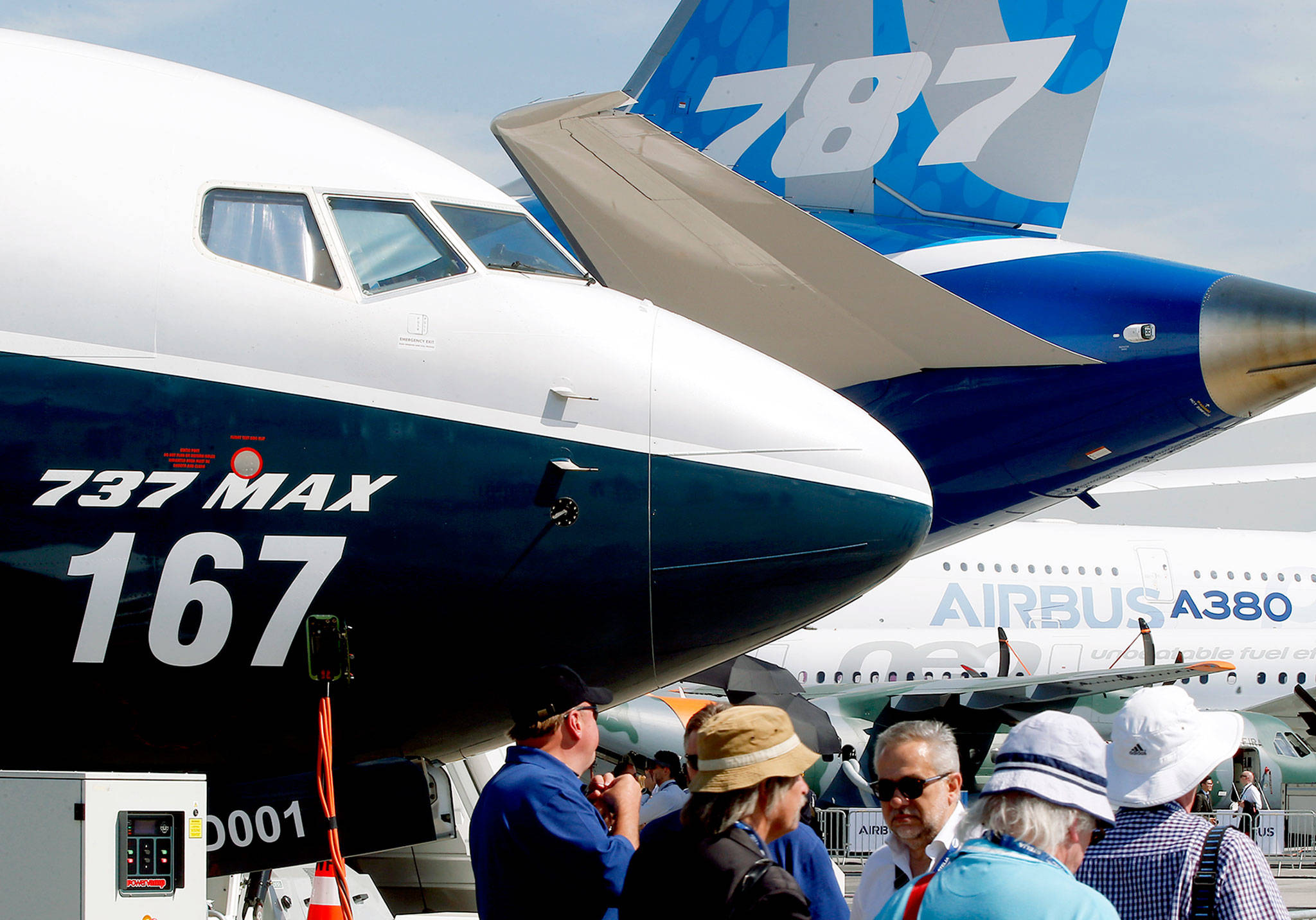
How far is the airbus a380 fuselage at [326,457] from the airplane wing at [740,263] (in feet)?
10.5

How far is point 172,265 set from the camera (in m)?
4.60

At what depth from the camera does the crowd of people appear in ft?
8.86

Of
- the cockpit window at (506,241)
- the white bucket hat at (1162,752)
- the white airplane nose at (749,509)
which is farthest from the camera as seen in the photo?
the cockpit window at (506,241)

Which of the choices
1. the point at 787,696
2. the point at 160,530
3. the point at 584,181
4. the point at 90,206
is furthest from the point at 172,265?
the point at 787,696

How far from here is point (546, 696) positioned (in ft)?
13.4

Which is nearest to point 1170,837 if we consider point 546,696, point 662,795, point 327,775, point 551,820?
point 551,820

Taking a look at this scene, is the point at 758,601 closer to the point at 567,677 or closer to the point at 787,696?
the point at 567,677

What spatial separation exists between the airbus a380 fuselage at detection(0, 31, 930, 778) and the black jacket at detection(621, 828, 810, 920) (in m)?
1.83

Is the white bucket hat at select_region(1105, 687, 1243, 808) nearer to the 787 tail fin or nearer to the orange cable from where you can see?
the orange cable

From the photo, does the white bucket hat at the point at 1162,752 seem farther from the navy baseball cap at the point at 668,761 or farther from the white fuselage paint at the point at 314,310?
the navy baseball cap at the point at 668,761

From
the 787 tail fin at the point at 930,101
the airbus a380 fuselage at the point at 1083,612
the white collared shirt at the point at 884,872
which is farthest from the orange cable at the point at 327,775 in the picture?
the airbus a380 fuselage at the point at 1083,612

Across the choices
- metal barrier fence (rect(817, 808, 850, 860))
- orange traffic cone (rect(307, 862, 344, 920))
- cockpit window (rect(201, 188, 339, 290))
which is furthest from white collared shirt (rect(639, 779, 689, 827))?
metal barrier fence (rect(817, 808, 850, 860))

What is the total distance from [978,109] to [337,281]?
8159mm

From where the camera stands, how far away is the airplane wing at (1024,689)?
16.6 metres
